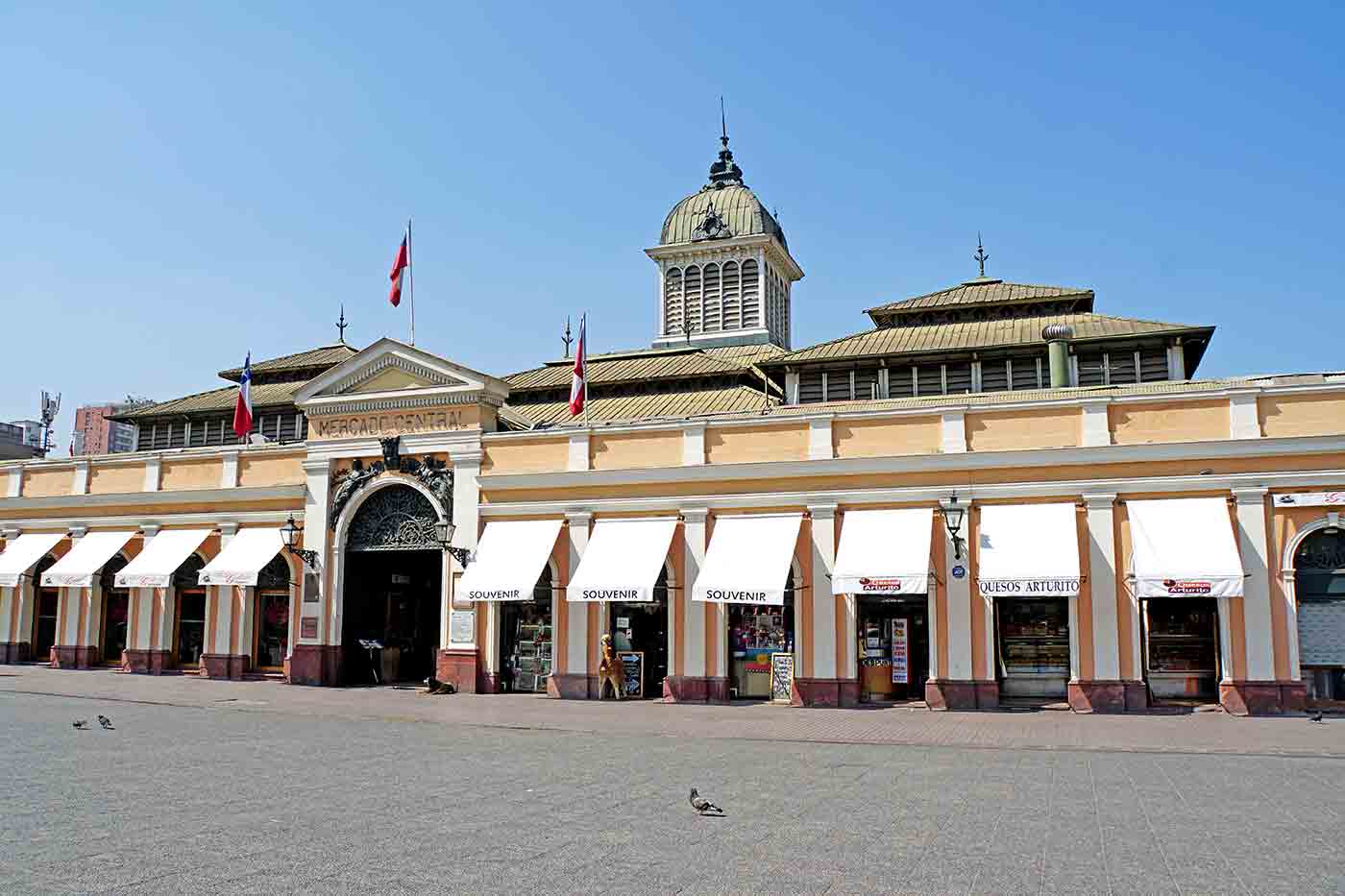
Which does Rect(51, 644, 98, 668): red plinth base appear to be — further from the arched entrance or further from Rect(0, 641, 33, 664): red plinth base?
the arched entrance

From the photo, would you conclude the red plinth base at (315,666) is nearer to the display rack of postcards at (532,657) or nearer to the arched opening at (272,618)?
the arched opening at (272,618)

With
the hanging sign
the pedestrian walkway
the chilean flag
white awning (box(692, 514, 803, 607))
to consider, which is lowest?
the pedestrian walkway

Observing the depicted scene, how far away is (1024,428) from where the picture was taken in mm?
23297

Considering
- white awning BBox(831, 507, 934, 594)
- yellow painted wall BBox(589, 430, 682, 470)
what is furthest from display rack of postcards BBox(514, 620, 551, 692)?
white awning BBox(831, 507, 934, 594)

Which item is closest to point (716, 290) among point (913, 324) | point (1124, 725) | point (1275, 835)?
point (913, 324)

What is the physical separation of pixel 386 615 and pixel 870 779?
2040cm

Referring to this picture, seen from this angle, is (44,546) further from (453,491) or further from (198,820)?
(198,820)

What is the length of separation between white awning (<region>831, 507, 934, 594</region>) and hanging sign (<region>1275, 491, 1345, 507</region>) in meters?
6.54

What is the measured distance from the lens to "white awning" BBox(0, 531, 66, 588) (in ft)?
106

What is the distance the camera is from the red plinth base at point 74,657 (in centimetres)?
3234

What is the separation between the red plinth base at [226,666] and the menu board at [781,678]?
14499mm

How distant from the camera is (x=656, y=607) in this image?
85.1 feet

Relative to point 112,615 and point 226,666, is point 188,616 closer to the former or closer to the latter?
point 226,666

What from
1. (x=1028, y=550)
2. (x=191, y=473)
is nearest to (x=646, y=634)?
(x=1028, y=550)
